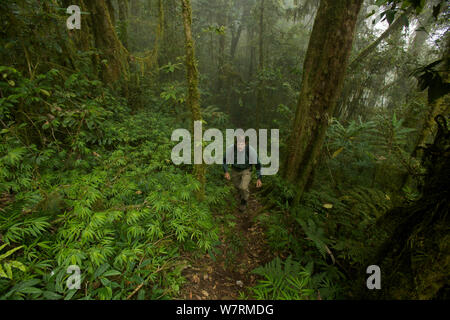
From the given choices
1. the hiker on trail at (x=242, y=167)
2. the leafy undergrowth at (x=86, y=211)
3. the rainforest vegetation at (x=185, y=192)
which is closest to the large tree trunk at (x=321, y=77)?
the rainforest vegetation at (x=185, y=192)

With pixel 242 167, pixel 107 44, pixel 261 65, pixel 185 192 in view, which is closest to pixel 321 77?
pixel 242 167

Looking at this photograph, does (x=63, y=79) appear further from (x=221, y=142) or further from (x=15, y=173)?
(x=221, y=142)

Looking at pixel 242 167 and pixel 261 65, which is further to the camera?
pixel 261 65

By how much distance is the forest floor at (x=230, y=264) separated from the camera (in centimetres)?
296

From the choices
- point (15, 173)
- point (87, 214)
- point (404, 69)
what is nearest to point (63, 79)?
point (15, 173)

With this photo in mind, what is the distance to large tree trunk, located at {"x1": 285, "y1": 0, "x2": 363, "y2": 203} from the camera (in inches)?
157

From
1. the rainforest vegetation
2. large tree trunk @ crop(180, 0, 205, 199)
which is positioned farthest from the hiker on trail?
large tree trunk @ crop(180, 0, 205, 199)

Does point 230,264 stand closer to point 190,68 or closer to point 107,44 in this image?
point 190,68

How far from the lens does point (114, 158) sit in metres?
4.40

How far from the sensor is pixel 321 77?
431 centimetres

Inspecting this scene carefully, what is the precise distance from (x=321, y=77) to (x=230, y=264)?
4.39m

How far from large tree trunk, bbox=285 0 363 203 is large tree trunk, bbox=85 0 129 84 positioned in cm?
549

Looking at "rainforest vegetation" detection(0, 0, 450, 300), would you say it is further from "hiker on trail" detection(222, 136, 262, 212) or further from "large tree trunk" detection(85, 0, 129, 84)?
"hiker on trail" detection(222, 136, 262, 212)

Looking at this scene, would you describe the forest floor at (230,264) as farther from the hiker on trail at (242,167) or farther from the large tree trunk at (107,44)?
the large tree trunk at (107,44)
